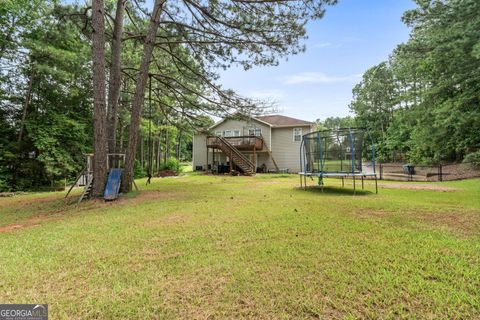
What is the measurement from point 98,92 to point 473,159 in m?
19.9

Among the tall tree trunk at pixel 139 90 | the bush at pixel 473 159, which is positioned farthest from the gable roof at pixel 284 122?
the tall tree trunk at pixel 139 90

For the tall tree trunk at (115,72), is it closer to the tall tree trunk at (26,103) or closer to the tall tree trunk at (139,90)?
the tall tree trunk at (139,90)

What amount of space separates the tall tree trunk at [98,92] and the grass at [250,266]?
2.92 metres

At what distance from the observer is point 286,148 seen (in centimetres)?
2184

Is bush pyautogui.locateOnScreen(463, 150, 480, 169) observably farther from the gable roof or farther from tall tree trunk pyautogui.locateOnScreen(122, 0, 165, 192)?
tall tree trunk pyautogui.locateOnScreen(122, 0, 165, 192)

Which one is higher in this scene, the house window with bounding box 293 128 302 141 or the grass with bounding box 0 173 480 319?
the house window with bounding box 293 128 302 141

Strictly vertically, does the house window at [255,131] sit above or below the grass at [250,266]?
above

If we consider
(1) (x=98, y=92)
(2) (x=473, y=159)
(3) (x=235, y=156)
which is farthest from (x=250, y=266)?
(2) (x=473, y=159)

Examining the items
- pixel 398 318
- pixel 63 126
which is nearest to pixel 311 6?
pixel 398 318

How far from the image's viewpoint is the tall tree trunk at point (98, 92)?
23.6 feet

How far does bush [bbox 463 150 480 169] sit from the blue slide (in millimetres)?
18644

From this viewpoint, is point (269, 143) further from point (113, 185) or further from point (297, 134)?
point (113, 185)

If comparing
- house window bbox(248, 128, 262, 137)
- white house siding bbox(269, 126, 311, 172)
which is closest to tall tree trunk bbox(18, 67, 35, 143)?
house window bbox(248, 128, 262, 137)

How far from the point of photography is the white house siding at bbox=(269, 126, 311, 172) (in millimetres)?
21422
